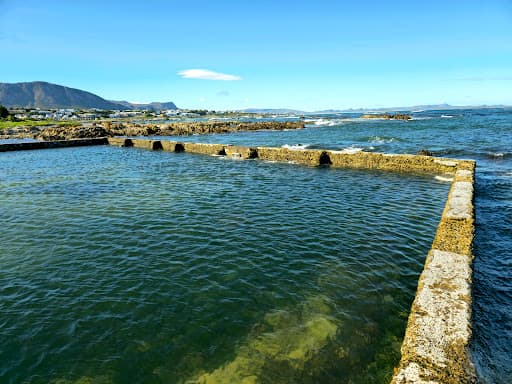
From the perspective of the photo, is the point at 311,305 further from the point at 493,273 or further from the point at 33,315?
the point at 33,315

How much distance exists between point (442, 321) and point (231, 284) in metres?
4.78

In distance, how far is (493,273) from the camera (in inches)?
305

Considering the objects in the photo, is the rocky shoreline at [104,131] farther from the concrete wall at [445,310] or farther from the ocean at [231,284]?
the concrete wall at [445,310]

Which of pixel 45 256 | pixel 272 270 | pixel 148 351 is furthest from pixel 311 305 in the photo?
pixel 45 256

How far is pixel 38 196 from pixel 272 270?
16633mm

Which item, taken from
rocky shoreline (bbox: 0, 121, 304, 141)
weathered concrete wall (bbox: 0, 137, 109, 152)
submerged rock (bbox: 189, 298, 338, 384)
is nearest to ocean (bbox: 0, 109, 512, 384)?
submerged rock (bbox: 189, 298, 338, 384)

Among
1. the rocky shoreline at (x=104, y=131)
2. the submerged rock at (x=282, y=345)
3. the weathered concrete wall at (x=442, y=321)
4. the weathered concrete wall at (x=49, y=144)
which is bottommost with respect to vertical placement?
the submerged rock at (x=282, y=345)

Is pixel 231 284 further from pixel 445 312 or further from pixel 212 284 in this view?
pixel 445 312

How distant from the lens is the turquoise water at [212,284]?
5293mm

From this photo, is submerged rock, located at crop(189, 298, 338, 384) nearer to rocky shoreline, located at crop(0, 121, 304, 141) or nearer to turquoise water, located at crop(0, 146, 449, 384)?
turquoise water, located at crop(0, 146, 449, 384)

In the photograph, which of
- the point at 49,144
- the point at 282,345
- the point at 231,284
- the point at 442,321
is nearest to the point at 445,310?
the point at 442,321

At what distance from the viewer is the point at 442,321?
4.88 meters

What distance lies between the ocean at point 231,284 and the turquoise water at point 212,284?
0.12 feet

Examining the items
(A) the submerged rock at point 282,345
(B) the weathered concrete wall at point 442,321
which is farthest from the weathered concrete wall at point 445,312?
(A) the submerged rock at point 282,345
